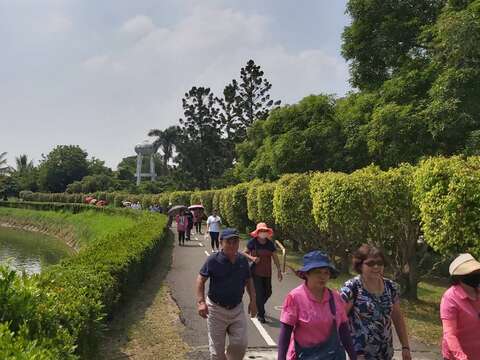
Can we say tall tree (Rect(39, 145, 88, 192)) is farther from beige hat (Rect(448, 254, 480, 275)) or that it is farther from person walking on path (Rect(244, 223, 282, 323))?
beige hat (Rect(448, 254, 480, 275))

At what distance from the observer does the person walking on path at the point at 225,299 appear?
217 inches

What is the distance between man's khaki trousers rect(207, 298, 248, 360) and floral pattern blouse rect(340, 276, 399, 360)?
1812 mm

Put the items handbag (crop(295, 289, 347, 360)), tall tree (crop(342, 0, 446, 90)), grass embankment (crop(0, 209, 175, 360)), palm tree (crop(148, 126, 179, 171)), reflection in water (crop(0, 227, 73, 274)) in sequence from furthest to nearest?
1. palm tree (crop(148, 126, 179, 171))
2. reflection in water (crop(0, 227, 73, 274))
3. tall tree (crop(342, 0, 446, 90))
4. grass embankment (crop(0, 209, 175, 360))
5. handbag (crop(295, 289, 347, 360))

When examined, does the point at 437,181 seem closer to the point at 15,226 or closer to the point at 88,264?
the point at 88,264

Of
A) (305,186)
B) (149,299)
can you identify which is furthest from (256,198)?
(149,299)

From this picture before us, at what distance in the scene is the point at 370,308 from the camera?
400cm

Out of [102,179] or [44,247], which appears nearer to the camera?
[44,247]

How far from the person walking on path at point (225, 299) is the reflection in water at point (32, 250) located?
2091 cm

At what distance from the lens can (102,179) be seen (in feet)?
293

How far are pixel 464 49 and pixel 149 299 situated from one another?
11.3 meters

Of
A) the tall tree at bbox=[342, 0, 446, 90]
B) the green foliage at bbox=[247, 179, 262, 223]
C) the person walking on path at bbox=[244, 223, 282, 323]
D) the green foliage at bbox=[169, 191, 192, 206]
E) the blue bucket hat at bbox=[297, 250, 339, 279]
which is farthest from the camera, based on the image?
the green foliage at bbox=[169, 191, 192, 206]

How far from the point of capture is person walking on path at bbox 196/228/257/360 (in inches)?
217

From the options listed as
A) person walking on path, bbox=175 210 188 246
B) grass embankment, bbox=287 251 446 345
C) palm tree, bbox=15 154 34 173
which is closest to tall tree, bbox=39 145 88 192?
palm tree, bbox=15 154 34 173

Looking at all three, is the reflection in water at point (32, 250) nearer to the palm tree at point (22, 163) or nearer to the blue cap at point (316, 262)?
the blue cap at point (316, 262)
